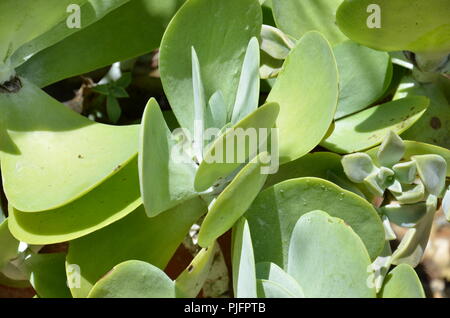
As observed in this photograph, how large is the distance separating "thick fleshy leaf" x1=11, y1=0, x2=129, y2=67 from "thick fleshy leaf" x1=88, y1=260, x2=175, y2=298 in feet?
0.94

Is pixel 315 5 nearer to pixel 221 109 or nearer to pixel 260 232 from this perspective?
pixel 221 109

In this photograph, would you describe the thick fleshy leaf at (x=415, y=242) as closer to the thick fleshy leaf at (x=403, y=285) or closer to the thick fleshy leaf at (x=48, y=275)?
the thick fleshy leaf at (x=403, y=285)

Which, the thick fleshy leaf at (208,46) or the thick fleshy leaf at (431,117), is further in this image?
the thick fleshy leaf at (431,117)

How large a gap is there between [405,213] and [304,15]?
10.8 inches

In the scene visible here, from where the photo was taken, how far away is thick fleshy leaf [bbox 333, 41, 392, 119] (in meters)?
0.80

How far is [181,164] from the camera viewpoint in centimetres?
68

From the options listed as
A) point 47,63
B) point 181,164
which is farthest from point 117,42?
point 181,164

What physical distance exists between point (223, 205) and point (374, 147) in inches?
9.2

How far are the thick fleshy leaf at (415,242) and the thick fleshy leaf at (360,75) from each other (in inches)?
6.3

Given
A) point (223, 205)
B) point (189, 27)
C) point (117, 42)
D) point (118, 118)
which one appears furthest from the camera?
point (118, 118)

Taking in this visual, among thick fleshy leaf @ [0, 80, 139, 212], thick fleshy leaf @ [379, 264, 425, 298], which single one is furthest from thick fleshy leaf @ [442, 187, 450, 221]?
thick fleshy leaf @ [0, 80, 139, 212]

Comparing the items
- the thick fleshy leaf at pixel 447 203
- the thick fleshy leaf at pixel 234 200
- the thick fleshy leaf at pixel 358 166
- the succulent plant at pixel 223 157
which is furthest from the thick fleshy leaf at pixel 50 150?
the thick fleshy leaf at pixel 447 203

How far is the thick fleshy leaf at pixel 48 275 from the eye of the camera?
0.72 metres

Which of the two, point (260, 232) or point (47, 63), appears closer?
point (260, 232)
